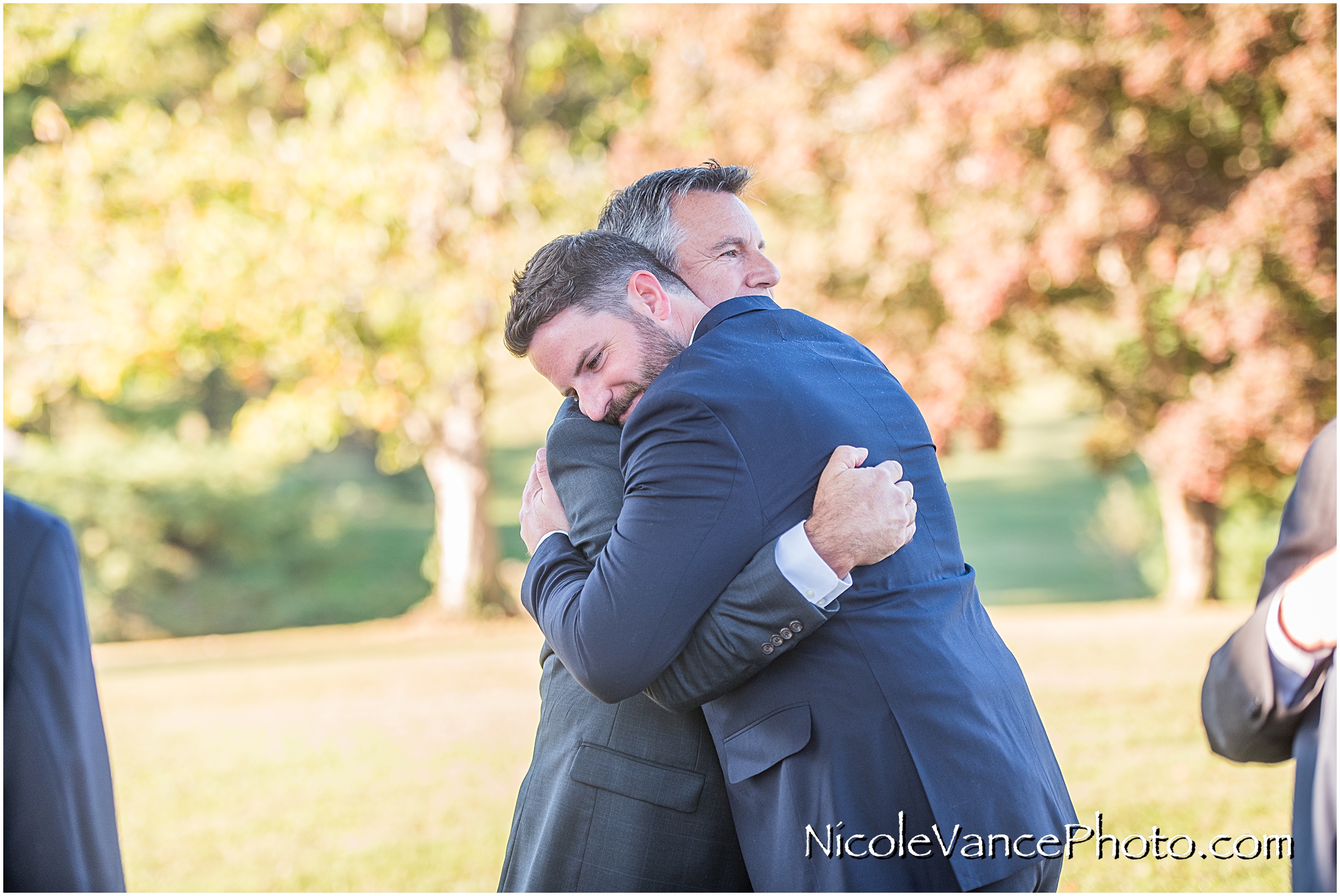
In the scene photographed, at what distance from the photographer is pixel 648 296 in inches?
93.5

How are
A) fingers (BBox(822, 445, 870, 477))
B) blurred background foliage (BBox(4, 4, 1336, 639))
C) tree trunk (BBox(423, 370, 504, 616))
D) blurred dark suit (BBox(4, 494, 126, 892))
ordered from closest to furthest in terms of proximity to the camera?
blurred dark suit (BBox(4, 494, 126, 892))
fingers (BBox(822, 445, 870, 477))
blurred background foliage (BBox(4, 4, 1336, 639))
tree trunk (BBox(423, 370, 504, 616))

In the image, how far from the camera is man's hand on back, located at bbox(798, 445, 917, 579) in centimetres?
193

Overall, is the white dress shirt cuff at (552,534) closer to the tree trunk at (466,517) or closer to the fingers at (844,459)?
the fingers at (844,459)

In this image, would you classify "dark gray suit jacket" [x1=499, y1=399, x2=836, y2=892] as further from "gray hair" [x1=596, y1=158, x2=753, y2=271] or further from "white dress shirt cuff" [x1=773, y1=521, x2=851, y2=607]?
"gray hair" [x1=596, y1=158, x2=753, y2=271]

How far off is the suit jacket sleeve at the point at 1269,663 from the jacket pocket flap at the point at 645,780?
3.04 feet

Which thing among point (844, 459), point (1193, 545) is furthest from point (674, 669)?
point (1193, 545)

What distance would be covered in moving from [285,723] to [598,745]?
7.92m

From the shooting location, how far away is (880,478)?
199 cm

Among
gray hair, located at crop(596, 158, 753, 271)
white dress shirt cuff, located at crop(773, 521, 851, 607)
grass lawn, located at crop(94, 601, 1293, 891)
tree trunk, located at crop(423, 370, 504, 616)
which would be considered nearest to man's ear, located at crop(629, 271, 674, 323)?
gray hair, located at crop(596, 158, 753, 271)

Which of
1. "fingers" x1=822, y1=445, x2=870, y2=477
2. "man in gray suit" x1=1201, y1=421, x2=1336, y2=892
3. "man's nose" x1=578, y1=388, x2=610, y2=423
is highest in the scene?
"man's nose" x1=578, y1=388, x2=610, y2=423

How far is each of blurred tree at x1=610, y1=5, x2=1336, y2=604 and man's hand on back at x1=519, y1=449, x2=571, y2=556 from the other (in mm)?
10621

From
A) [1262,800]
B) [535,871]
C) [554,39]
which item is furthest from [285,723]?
[554,39]

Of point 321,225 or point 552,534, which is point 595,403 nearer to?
point 552,534

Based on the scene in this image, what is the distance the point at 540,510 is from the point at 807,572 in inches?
25.3
